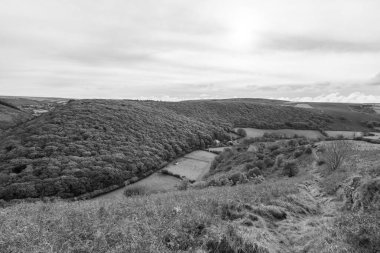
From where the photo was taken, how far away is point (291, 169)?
3105 centimetres

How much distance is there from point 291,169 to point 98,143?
1753 inches

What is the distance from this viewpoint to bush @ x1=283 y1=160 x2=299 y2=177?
30.2 meters

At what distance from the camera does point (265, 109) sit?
12244 cm

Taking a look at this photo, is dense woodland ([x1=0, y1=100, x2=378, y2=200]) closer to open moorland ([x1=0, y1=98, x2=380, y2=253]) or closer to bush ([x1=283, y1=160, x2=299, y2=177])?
open moorland ([x1=0, y1=98, x2=380, y2=253])

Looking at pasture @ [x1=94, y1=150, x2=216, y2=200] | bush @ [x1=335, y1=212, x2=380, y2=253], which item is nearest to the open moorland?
bush @ [x1=335, y1=212, x2=380, y2=253]

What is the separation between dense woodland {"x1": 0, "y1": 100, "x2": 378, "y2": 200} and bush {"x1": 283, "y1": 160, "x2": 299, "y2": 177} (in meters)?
28.6

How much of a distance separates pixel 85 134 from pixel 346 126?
321 ft

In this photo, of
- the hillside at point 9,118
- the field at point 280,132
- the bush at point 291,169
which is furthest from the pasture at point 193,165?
the hillside at point 9,118

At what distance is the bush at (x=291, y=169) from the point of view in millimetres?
30159

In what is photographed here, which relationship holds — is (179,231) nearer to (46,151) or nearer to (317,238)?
(317,238)

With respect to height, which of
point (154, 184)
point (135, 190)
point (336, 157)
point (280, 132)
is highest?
point (336, 157)

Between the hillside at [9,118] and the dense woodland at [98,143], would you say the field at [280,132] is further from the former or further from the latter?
the hillside at [9,118]

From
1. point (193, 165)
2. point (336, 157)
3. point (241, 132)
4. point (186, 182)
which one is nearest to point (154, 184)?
point (186, 182)

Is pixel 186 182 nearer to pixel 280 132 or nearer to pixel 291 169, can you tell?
pixel 291 169
